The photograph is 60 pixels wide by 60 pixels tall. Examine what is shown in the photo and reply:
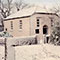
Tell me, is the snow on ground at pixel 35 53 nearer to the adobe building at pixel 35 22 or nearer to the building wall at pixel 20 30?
the adobe building at pixel 35 22

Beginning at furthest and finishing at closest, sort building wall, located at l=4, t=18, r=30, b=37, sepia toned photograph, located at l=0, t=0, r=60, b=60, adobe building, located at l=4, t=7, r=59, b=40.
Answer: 1. building wall, located at l=4, t=18, r=30, b=37
2. adobe building, located at l=4, t=7, r=59, b=40
3. sepia toned photograph, located at l=0, t=0, r=60, b=60

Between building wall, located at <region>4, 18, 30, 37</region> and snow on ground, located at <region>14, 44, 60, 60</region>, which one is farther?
building wall, located at <region>4, 18, 30, 37</region>

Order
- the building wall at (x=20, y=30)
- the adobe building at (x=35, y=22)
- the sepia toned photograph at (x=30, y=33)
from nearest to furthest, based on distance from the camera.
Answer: the sepia toned photograph at (x=30, y=33), the adobe building at (x=35, y=22), the building wall at (x=20, y=30)

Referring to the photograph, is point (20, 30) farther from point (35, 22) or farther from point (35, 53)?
point (35, 53)

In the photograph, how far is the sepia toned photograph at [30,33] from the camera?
5382 millimetres

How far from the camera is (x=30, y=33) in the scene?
26.8 metres

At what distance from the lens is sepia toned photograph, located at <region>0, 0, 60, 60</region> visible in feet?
17.7

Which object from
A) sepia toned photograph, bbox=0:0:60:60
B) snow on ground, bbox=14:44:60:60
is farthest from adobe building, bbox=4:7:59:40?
snow on ground, bbox=14:44:60:60

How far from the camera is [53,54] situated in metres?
6.03

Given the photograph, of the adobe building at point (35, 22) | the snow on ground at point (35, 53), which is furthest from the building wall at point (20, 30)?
the snow on ground at point (35, 53)

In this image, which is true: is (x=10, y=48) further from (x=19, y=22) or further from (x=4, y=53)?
(x=19, y=22)

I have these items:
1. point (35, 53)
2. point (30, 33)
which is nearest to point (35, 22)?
point (30, 33)

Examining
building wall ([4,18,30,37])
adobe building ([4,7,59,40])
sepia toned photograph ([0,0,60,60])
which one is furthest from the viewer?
building wall ([4,18,30,37])

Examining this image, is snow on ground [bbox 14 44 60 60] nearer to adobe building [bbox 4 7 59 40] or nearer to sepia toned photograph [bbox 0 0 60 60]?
sepia toned photograph [bbox 0 0 60 60]
